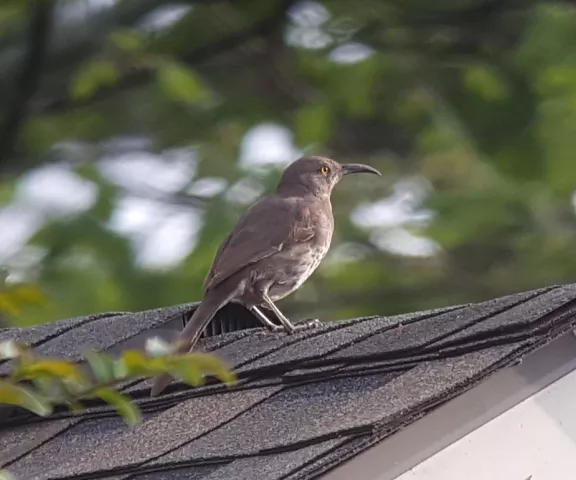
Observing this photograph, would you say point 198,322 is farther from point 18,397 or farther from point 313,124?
point 313,124

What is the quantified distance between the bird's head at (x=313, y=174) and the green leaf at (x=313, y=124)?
1003 mm

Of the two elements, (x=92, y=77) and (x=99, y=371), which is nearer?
(x=99, y=371)

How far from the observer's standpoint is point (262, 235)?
4223mm

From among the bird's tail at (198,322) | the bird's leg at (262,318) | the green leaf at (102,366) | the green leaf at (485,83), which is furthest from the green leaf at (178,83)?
the green leaf at (102,366)

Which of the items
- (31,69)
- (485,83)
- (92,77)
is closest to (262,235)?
(485,83)

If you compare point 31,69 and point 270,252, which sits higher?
point 31,69

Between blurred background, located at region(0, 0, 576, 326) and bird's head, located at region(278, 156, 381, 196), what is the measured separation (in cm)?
84

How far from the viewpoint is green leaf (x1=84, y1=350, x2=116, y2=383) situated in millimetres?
1542

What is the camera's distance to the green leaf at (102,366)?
5.06ft

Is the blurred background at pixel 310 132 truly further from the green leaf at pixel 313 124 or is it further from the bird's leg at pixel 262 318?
the bird's leg at pixel 262 318

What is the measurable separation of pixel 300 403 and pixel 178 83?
3.55m

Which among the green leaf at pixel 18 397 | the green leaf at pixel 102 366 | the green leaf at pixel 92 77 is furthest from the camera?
the green leaf at pixel 92 77

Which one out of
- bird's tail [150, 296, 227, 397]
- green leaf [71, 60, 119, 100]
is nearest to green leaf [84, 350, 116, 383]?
bird's tail [150, 296, 227, 397]

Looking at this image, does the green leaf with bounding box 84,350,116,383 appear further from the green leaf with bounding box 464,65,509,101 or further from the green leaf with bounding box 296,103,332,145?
the green leaf with bounding box 296,103,332,145
